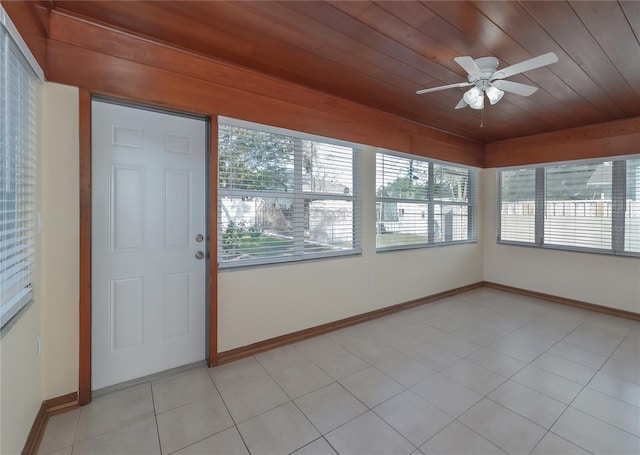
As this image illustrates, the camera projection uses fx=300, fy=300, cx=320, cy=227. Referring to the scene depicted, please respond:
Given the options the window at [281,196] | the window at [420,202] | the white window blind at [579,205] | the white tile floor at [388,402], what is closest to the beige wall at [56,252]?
the white tile floor at [388,402]

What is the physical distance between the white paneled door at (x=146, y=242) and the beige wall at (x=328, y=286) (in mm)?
307

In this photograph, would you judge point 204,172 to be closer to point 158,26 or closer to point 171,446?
point 158,26

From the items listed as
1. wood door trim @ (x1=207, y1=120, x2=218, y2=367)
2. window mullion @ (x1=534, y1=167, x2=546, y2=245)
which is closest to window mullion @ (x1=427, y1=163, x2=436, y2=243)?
window mullion @ (x1=534, y1=167, x2=546, y2=245)

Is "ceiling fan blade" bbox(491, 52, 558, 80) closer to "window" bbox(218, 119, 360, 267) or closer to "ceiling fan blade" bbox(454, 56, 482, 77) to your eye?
"ceiling fan blade" bbox(454, 56, 482, 77)

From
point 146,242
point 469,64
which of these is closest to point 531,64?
point 469,64

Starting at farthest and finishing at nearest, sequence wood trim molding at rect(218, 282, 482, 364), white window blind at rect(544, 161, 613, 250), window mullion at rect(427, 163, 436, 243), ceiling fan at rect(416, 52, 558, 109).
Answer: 1. window mullion at rect(427, 163, 436, 243)
2. white window blind at rect(544, 161, 613, 250)
3. wood trim molding at rect(218, 282, 482, 364)
4. ceiling fan at rect(416, 52, 558, 109)

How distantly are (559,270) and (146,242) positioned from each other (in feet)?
16.9

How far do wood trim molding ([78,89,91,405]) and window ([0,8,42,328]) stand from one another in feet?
0.78

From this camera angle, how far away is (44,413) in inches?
71.0

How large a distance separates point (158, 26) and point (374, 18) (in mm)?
1389

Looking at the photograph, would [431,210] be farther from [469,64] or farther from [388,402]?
[388,402]

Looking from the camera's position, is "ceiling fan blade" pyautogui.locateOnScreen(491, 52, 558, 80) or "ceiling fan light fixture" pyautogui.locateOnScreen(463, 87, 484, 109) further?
"ceiling fan light fixture" pyautogui.locateOnScreen(463, 87, 484, 109)

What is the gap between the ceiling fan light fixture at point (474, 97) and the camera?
2297mm

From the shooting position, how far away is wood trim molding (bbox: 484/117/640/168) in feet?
12.0
